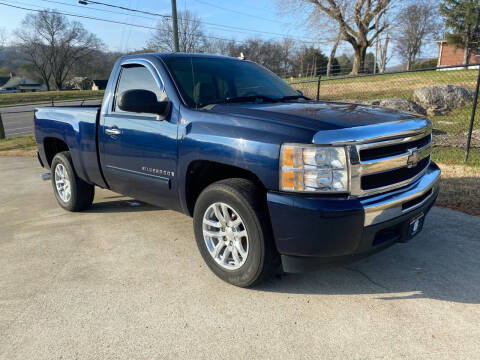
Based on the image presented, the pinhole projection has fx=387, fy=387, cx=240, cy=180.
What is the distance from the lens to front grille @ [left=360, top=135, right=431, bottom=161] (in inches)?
100

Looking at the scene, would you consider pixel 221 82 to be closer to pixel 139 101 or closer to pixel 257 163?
pixel 139 101

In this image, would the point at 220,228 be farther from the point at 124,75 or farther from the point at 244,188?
the point at 124,75

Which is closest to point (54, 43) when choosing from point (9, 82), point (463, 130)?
point (9, 82)

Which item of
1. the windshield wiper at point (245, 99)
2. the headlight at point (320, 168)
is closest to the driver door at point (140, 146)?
the windshield wiper at point (245, 99)

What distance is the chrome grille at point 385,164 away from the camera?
2490mm

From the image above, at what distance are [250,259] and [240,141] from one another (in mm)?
863

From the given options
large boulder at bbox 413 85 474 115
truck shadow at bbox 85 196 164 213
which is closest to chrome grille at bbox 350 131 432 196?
truck shadow at bbox 85 196 164 213

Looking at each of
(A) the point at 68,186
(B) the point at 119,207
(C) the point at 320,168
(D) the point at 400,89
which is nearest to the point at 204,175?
(C) the point at 320,168

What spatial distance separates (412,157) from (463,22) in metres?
46.1

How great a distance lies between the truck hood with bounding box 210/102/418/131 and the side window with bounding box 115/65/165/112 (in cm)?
78

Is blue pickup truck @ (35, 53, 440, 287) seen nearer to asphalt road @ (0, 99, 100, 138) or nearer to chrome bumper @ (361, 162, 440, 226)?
chrome bumper @ (361, 162, 440, 226)

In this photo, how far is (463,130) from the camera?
954 centimetres

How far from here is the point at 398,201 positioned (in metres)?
2.66

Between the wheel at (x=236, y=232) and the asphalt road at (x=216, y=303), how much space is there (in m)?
0.19
